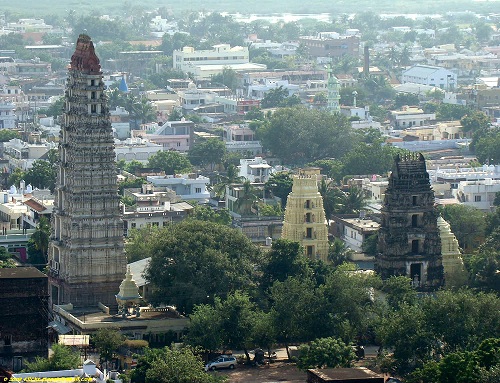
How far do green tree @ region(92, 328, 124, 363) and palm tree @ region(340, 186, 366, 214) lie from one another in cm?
2895

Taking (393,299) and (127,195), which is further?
(127,195)

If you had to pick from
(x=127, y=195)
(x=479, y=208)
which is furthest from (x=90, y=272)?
(x=479, y=208)

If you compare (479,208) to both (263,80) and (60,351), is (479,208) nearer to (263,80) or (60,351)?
(60,351)

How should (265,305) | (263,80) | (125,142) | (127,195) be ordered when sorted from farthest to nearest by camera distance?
(263,80), (125,142), (127,195), (265,305)

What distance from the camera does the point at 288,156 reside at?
470ft

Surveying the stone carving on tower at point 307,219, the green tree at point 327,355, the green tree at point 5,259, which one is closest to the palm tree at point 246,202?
the stone carving on tower at point 307,219

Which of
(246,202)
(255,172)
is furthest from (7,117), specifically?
(246,202)

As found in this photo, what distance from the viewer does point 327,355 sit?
78.8 meters

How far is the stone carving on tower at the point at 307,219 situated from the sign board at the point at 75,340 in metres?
14.9

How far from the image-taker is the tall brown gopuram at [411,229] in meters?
91.5

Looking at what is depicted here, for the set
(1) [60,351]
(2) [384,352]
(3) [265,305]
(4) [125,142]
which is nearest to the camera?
(1) [60,351]

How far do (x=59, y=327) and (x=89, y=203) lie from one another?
6053mm

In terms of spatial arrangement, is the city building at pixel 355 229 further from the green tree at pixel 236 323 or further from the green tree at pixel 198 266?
the green tree at pixel 236 323

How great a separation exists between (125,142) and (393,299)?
56355 mm
